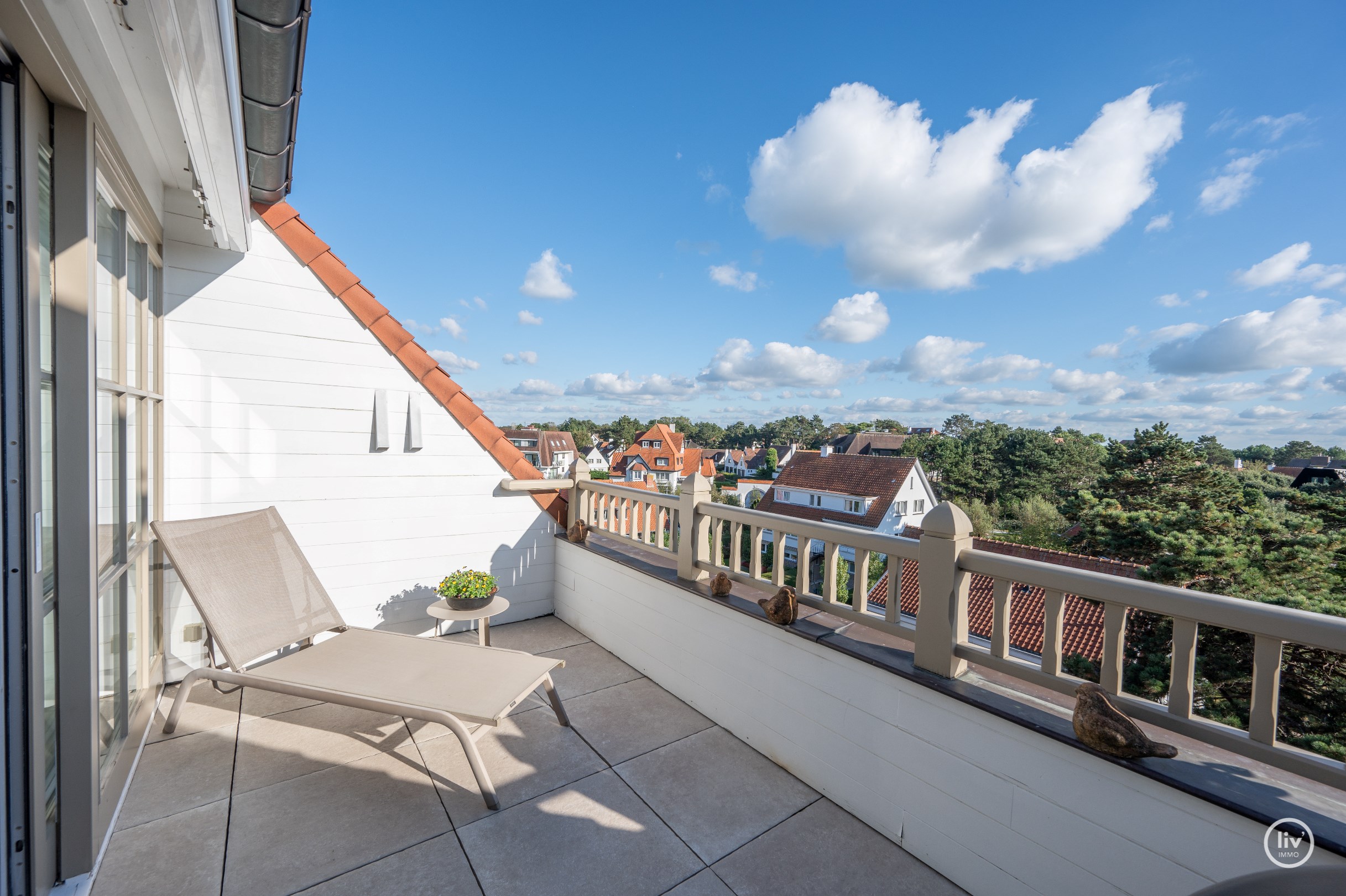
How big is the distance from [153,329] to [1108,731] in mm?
4639

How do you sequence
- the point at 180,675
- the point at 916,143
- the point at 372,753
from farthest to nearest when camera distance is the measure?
the point at 916,143, the point at 180,675, the point at 372,753

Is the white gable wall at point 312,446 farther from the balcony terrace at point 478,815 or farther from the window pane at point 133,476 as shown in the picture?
the balcony terrace at point 478,815

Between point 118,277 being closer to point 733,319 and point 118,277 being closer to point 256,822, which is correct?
point 256,822

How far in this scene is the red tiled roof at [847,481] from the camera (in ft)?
65.0

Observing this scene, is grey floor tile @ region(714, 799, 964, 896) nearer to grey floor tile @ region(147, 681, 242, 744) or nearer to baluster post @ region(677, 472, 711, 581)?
baluster post @ region(677, 472, 711, 581)

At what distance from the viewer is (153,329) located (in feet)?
9.85

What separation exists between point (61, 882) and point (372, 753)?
105 centimetres

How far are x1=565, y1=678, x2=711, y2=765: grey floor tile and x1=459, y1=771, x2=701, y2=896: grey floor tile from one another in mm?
334

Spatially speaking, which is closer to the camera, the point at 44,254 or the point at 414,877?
the point at 44,254

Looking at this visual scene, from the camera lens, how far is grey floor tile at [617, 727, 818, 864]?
210 cm

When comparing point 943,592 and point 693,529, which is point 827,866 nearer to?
point 943,592

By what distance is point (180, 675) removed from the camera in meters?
3.25

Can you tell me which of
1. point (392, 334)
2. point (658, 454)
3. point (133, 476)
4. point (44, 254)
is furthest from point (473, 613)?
point (658, 454)

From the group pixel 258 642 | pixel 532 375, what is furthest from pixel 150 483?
pixel 532 375
